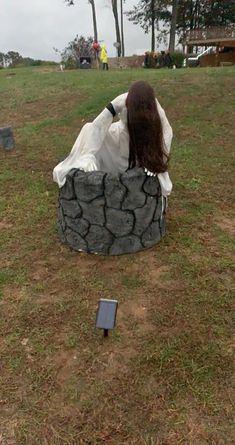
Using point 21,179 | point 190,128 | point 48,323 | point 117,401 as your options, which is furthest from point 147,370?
point 190,128

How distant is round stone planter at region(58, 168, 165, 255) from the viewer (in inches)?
124

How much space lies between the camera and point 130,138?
329cm

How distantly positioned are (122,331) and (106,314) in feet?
1.30

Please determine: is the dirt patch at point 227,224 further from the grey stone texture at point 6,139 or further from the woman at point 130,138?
the grey stone texture at point 6,139

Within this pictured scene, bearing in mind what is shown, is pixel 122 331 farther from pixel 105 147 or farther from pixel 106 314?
pixel 105 147

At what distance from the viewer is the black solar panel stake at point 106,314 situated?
7.29 feet

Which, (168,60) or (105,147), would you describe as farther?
(168,60)

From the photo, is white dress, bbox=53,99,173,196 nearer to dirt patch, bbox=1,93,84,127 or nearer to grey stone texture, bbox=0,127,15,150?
grey stone texture, bbox=0,127,15,150

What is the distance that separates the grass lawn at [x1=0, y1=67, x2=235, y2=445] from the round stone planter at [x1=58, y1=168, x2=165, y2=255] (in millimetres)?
132

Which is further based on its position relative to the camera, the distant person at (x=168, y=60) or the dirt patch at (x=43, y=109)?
the distant person at (x=168, y=60)

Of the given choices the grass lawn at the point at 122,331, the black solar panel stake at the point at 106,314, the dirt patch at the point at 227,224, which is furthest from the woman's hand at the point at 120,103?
the black solar panel stake at the point at 106,314

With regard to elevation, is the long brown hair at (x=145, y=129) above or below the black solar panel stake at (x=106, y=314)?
above

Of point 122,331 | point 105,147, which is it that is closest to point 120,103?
point 105,147

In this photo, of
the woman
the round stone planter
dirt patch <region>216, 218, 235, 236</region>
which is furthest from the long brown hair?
dirt patch <region>216, 218, 235, 236</region>
